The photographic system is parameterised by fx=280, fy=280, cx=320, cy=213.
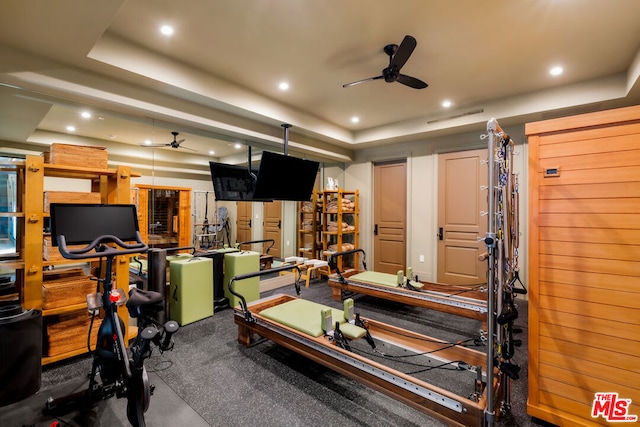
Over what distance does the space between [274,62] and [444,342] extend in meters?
3.34

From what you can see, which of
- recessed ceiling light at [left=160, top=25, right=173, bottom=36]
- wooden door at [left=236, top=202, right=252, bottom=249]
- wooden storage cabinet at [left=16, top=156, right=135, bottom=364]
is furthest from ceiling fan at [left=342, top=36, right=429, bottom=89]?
wooden door at [left=236, top=202, right=252, bottom=249]

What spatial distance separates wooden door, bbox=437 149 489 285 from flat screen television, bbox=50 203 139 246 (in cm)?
493

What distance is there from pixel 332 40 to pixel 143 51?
6.46ft

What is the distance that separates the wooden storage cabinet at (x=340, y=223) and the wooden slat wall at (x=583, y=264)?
3.92 m

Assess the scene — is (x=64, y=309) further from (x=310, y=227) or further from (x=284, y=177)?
(x=310, y=227)

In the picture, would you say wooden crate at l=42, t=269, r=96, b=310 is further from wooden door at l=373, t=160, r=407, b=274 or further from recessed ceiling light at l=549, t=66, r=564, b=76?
recessed ceiling light at l=549, t=66, r=564, b=76

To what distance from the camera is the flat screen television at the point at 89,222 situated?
2117 millimetres

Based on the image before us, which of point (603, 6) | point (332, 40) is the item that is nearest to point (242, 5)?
point (332, 40)

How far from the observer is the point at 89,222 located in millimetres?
2242

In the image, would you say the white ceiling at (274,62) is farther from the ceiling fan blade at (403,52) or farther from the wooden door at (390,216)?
the wooden door at (390,216)

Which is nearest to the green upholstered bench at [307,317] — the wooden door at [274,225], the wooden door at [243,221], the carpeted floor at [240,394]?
the carpeted floor at [240,394]
